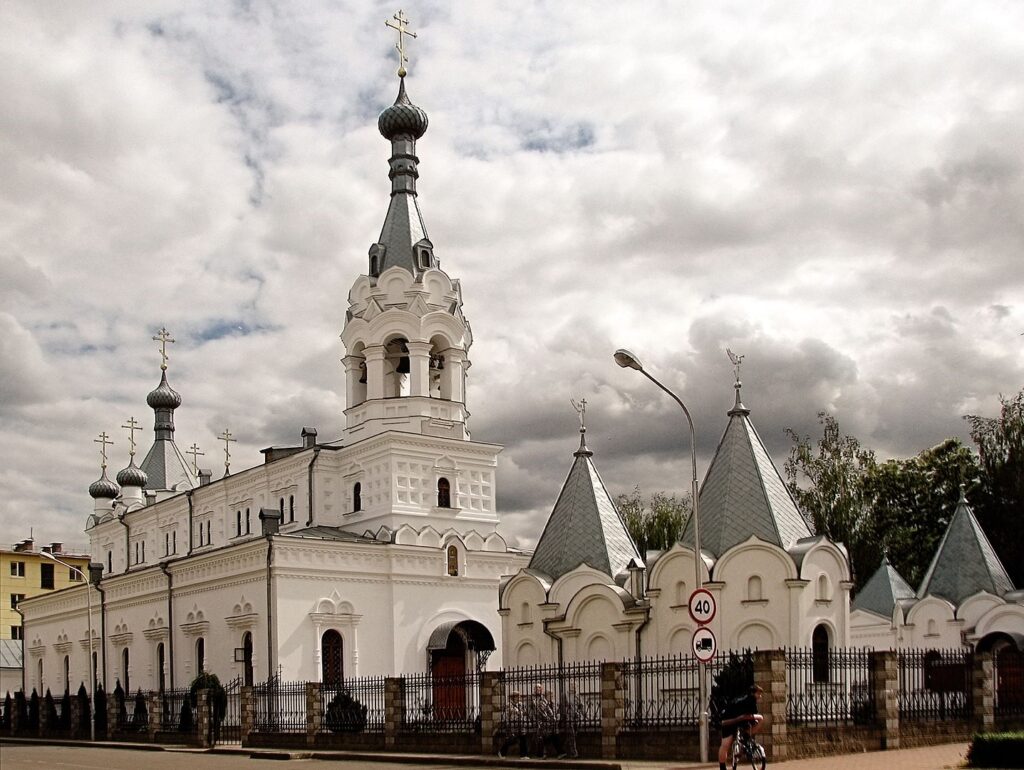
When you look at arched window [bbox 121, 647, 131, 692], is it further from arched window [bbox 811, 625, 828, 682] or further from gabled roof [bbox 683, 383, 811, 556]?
arched window [bbox 811, 625, 828, 682]

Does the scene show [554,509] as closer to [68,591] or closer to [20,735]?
[20,735]

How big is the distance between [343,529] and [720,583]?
16.1 m

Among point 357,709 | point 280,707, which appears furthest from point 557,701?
point 280,707

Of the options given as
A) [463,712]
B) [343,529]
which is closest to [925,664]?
[463,712]

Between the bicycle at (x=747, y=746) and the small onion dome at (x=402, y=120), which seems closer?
the bicycle at (x=747, y=746)

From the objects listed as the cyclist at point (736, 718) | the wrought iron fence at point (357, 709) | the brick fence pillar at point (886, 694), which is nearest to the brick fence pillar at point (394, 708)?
the wrought iron fence at point (357, 709)

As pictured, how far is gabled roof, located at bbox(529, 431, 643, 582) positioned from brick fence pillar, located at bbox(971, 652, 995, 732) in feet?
26.6

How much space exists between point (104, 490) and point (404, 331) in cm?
2373

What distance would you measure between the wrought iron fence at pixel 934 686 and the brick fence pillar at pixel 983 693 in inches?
4.2

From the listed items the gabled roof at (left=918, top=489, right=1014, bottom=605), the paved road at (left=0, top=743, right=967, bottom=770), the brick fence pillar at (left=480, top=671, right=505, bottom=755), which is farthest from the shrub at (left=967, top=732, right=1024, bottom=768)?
the gabled roof at (left=918, top=489, right=1014, bottom=605)

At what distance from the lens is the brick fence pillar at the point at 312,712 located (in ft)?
86.5

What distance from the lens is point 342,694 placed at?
27.2 m

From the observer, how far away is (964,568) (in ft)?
106

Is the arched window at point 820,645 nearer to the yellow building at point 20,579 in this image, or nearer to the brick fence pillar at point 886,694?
the brick fence pillar at point 886,694
